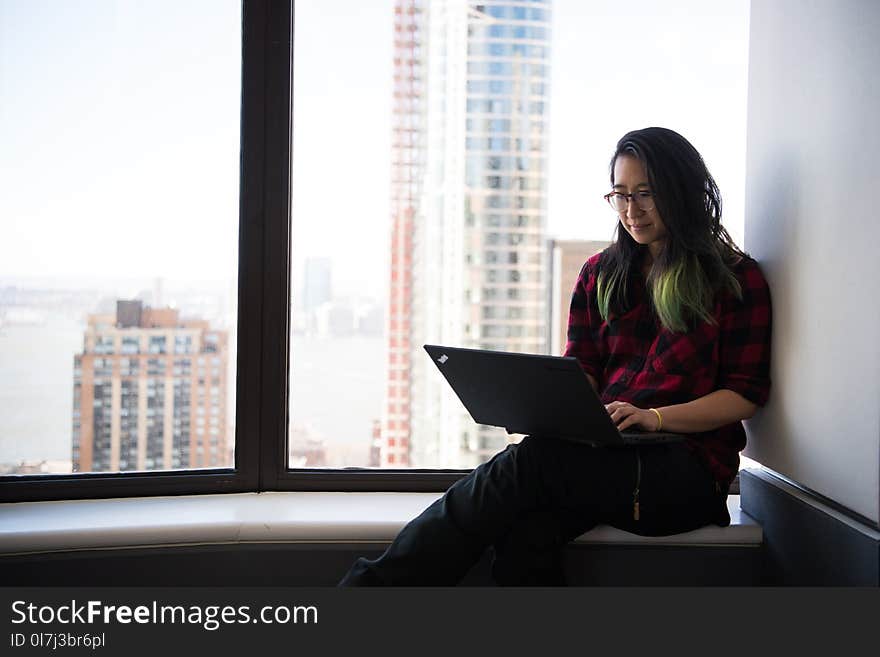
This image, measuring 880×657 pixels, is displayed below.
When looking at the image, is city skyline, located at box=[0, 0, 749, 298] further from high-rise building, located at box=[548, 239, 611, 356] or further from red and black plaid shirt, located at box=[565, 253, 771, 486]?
red and black plaid shirt, located at box=[565, 253, 771, 486]

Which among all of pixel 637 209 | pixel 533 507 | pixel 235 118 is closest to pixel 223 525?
pixel 533 507

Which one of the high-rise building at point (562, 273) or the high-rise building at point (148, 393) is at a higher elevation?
the high-rise building at point (562, 273)

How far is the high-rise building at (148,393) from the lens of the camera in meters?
2.17

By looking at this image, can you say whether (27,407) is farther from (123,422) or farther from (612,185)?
(612,185)

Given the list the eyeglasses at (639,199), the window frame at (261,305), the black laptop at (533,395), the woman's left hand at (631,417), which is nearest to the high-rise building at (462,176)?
the window frame at (261,305)

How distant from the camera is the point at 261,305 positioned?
7.29 ft

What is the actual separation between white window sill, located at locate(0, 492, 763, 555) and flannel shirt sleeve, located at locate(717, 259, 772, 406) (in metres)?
0.30

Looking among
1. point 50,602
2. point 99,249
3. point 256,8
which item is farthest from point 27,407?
point 256,8

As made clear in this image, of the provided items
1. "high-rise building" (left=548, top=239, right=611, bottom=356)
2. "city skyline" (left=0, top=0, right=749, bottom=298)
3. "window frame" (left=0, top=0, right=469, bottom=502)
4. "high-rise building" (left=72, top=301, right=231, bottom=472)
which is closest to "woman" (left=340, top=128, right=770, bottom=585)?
"high-rise building" (left=548, top=239, right=611, bottom=356)

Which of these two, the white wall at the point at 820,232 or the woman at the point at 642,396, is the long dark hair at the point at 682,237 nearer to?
the woman at the point at 642,396

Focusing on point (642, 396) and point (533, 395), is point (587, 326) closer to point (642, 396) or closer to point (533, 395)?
point (642, 396)

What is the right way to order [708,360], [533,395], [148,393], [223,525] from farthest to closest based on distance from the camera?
[148,393] < [223,525] < [708,360] < [533,395]

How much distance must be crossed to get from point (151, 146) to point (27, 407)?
27.2 inches

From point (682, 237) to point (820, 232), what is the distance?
0.27 metres
